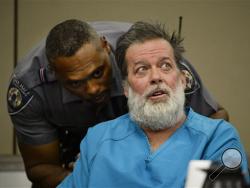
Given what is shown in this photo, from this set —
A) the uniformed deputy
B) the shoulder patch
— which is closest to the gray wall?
the uniformed deputy

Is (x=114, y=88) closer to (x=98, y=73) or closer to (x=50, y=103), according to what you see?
(x=98, y=73)

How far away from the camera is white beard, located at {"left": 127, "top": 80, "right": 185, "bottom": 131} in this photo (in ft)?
4.80

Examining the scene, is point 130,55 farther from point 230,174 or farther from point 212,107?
point 230,174

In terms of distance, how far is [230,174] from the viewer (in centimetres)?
65

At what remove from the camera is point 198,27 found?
9.77 ft

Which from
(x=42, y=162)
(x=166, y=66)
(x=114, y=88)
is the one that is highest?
(x=166, y=66)

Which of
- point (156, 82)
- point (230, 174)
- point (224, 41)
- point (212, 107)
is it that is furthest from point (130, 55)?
point (224, 41)

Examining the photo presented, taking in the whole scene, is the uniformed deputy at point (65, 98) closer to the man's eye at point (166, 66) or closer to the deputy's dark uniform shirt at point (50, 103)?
the deputy's dark uniform shirt at point (50, 103)

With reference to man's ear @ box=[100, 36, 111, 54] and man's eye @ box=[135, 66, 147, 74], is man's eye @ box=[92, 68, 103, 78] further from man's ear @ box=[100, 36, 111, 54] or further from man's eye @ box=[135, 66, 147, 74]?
man's eye @ box=[135, 66, 147, 74]

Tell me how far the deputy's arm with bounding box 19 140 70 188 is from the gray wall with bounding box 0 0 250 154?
1135 millimetres

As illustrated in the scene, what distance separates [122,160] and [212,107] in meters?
0.77

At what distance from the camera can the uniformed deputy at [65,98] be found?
171cm

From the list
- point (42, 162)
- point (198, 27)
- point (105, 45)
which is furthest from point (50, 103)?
point (198, 27)

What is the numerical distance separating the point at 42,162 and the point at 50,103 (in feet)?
0.93
